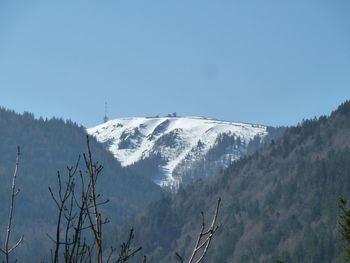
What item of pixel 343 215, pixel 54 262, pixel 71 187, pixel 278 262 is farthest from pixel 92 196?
pixel 343 215

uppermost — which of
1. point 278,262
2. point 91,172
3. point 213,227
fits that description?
point 91,172

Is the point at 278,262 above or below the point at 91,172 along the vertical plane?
below

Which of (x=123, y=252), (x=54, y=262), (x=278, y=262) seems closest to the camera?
(x=54, y=262)

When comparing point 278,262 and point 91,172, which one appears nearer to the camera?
point 91,172

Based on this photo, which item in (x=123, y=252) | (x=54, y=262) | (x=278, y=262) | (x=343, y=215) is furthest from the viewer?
(x=343, y=215)

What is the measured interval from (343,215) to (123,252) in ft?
87.6

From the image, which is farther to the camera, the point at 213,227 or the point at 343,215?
the point at 343,215

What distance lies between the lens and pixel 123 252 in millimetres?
8391

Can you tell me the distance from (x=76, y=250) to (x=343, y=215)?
2649 cm

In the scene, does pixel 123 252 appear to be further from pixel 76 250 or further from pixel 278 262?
pixel 278 262

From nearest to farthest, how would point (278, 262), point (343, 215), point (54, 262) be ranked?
point (54, 262) → point (278, 262) → point (343, 215)

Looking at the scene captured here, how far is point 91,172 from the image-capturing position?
8539 mm

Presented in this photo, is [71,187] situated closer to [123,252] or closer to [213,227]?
[123,252]

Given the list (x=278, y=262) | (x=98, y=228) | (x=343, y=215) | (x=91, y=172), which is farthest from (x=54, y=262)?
(x=343, y=215)
